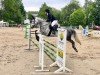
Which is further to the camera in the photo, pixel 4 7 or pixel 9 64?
pixel 4 7

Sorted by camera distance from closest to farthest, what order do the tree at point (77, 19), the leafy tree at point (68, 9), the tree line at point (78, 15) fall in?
the tree line at point (78, 15) < the tree at point (77, 19) < the leafy tree at point (68, 9)

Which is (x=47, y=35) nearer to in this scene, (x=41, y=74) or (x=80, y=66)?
(x=80, y=66)

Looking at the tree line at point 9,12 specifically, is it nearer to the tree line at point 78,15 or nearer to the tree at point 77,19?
the tree line at point 78,15

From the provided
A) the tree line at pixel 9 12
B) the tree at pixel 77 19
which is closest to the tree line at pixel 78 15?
the tree at pixel 77 19

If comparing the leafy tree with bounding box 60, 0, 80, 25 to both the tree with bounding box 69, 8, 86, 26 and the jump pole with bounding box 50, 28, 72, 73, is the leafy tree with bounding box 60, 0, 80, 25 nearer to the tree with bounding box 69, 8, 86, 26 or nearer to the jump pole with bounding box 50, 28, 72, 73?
the tree with bounding box 69, 8, 86, 26

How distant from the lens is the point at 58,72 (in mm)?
12352

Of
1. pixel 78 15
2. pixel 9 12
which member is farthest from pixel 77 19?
pixel 9 12

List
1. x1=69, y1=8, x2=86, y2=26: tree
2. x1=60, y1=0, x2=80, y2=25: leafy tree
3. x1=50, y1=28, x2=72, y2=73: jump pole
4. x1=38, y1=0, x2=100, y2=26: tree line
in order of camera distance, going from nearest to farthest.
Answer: x1=50, y1=28, x2=72, y2=73: jump pole
x1=38, y1=0, x2=100, y2=26: tree line
x1=69, y1=8, x2=86, y2=26: tree
x1=60, y1=0, x2=80, y2=25: leafy tree

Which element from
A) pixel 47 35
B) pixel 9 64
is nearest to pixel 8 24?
pixel 47 35

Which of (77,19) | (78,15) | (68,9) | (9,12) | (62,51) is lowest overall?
(62,51)

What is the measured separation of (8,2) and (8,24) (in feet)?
29.9

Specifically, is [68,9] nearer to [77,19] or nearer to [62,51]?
[77,19]

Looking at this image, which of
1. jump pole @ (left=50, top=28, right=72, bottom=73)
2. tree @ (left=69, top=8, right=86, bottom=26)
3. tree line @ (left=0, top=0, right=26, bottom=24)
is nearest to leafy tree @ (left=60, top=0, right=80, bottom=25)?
tree @ (left=69, top=8, right=86, bottom=26)

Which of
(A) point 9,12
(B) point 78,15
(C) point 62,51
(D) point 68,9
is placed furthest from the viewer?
(D) point 68,9
